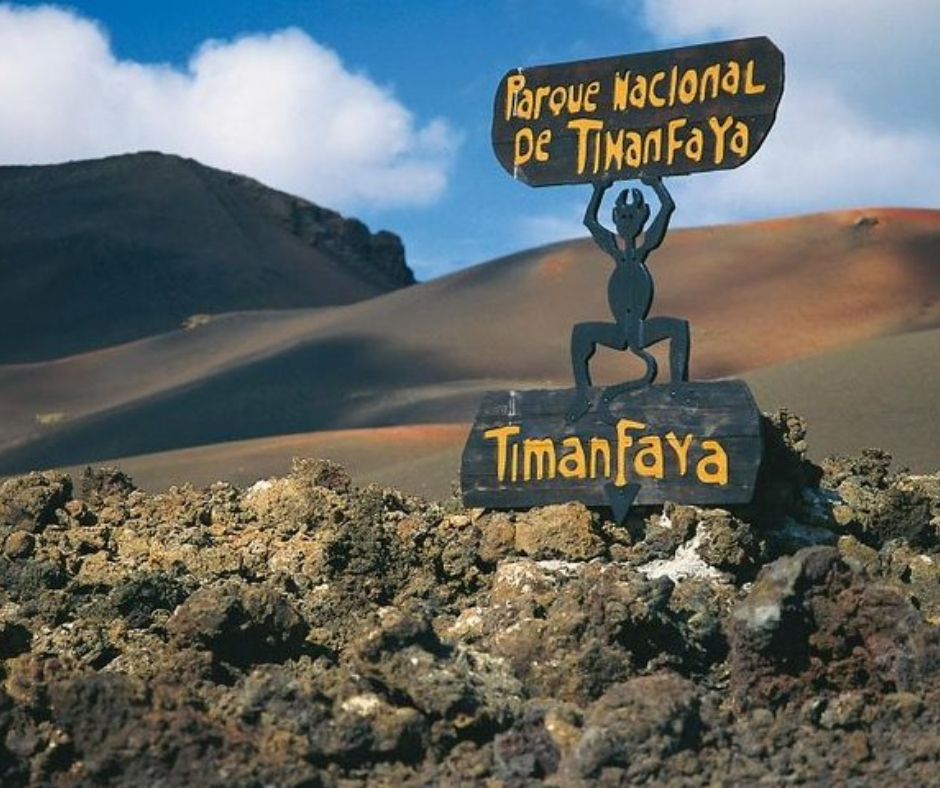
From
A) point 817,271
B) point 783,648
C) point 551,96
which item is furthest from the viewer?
point 817,271

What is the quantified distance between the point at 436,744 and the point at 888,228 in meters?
51.8

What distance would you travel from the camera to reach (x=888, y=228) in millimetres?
55094

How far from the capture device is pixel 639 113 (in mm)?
8797

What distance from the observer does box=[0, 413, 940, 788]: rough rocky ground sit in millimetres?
4980

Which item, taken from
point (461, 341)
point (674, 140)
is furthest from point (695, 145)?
point (461, 341)

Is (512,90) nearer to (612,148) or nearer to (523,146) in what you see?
(523,146)

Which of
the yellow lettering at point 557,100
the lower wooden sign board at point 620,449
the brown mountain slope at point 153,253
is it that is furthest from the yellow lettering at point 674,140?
the brown mountain slope at point 153,253

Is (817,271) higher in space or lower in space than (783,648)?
higher

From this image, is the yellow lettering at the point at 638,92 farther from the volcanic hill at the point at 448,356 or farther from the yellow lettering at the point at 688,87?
the volcanic hill at the point at 448,356

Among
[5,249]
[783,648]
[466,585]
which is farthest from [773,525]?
[5,249]

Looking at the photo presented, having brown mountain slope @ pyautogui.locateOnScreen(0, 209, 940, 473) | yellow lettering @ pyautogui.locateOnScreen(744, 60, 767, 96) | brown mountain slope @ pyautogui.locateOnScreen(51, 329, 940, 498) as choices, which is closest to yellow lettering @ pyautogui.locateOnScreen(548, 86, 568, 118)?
yellow lettering @ pyautogui.locateOnScreen(744, 60, 767, 96)

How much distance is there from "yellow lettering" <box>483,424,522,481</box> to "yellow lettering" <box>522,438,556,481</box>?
0.07 meters

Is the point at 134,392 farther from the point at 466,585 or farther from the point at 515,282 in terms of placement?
the point at 466,585

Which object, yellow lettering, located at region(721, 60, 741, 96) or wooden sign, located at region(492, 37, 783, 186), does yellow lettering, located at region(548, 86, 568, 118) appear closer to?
wooden sign, located at region(492, 37, 783, 186)
